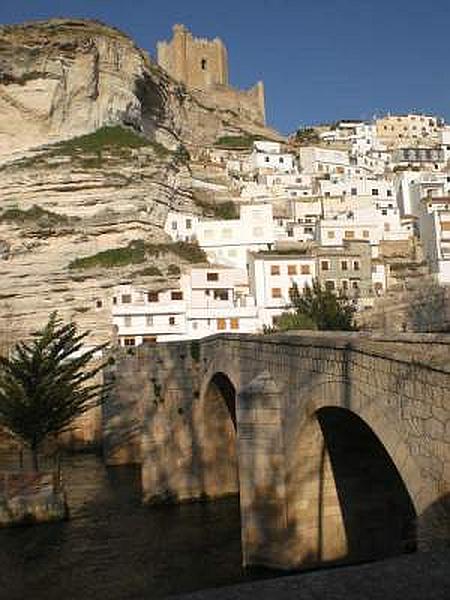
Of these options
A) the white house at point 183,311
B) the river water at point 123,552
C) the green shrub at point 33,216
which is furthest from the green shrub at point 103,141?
the river water at point 123,552

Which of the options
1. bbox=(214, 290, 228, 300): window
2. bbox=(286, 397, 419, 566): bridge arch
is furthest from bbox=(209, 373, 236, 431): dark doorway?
bbox=(214, 290, 228, 300): window

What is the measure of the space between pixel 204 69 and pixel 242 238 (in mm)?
82732

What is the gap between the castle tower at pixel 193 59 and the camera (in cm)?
12331

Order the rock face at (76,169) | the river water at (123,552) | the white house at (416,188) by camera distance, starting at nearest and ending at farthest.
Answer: the river water at (123,552)
the rock face at (76,169)
the white house at (416,188)

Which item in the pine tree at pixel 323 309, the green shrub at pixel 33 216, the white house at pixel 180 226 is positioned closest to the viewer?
the pine tree at pixel 323 309

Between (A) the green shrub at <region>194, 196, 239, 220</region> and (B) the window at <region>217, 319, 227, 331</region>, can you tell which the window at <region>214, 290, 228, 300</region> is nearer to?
(B) the window at <region>217, 319, 227, 331</region>

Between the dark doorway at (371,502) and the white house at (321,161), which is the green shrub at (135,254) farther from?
the dark doorway at (371,502)

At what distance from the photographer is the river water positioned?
Result: 15.0 meters

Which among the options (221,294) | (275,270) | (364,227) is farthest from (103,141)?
(364,227)

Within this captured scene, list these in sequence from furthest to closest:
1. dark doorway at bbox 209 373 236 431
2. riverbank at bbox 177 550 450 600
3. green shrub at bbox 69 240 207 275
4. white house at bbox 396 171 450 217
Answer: white house at bbox 396 171 450 217 < green shrub at bbox 69 240 207 275 < dark doorway at bbox 209 373 236 431 < riverbank at bbox 177 550 450 600

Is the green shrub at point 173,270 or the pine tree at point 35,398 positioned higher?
the green shrub at point 173,270

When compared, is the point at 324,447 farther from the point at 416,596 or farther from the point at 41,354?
the point at 41,354

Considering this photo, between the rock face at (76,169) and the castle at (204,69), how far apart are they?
141 ft

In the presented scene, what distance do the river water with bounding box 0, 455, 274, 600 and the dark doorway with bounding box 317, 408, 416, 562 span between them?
8.32 feet
